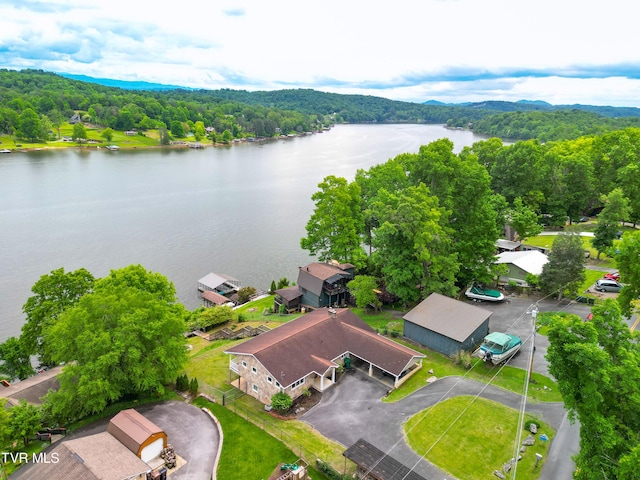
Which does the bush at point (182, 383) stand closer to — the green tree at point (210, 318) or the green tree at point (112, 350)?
the green tree at point (112, 350)

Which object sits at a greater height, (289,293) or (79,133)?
(79,133)

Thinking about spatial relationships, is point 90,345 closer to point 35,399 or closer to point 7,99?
point 35,399

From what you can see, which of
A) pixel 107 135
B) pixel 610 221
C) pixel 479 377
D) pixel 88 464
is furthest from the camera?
pixel 107 135

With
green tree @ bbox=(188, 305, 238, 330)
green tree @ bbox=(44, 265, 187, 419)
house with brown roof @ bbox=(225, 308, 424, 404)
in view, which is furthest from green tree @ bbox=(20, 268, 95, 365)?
house with brown roof @ bbox=(225, 308, 424, 404)

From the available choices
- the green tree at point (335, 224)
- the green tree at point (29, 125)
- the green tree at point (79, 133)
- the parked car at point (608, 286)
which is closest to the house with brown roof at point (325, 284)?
the green tree at point (335, 224)

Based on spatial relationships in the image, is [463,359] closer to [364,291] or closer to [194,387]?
[364,291]

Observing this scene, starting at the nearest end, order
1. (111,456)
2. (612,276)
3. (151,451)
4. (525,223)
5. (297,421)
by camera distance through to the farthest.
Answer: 1. (111,456)
2. (151,451)
3. (297,421)
4. (612,276)
5. (525,223)

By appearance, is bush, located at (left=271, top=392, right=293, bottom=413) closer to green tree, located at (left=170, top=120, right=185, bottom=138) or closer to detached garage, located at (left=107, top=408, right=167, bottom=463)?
detached garage, located at (left=107, top=408, right=167, bottom=463)

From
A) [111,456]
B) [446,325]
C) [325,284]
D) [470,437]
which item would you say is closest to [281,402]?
[111,456]
